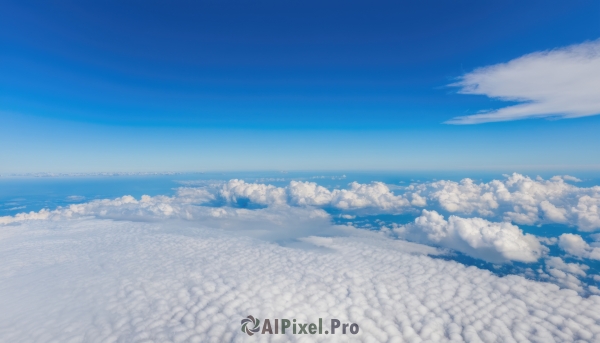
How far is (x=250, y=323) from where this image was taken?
124ft

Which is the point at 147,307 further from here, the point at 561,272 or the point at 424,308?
the point at 561,272

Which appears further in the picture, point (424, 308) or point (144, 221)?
point (144, 221)

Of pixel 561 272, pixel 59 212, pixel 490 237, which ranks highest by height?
pixel 59 212

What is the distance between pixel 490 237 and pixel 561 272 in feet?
62.9

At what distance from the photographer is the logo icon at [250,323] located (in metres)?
36.1

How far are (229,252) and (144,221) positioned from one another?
72226 millimetres

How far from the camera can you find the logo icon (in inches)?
1423

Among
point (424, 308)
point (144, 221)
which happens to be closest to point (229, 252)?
point (424, 308)

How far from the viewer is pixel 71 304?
42688mm

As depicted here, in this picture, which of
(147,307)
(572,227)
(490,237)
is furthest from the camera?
(572,227)

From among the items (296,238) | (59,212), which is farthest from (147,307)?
(59,212)

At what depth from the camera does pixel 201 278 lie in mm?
54250

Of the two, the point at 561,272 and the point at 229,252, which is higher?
the point at 229,252

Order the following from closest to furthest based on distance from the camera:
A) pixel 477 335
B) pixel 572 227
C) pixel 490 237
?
pixel 477 335, pixel 490 237, pixel 572 227
